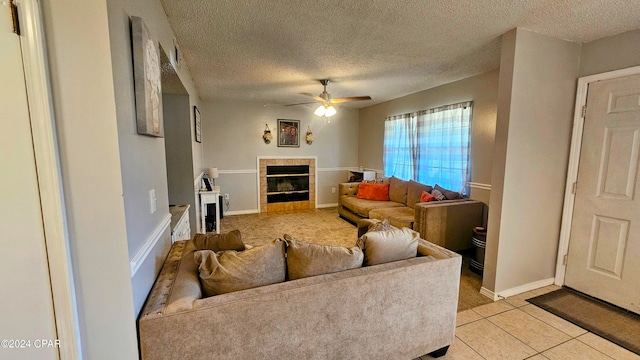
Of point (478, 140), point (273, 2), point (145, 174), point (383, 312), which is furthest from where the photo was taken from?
point (478, 140)

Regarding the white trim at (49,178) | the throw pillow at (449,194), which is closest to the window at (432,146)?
the throw pillow at (449,194)

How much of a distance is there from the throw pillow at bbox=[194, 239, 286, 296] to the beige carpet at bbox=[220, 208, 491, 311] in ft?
7.61

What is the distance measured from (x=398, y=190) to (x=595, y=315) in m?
2.66

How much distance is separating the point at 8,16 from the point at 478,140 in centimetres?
399

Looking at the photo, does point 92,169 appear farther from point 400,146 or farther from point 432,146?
point 400,146

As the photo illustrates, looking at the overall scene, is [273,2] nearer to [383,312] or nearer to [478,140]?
[383,312]

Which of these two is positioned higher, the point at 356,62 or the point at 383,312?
the point at 356,62

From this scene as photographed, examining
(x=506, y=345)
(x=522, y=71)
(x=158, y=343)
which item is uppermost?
(x=522, y=71)

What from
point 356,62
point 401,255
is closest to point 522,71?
point 356,62

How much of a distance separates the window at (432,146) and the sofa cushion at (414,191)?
262mm

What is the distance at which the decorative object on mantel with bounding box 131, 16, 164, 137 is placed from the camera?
115 cm

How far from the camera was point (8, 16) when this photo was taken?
72 centimetres

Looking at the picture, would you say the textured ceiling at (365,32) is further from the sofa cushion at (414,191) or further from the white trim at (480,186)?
the sofa cushion at (414,191)

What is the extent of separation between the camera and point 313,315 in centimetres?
128
